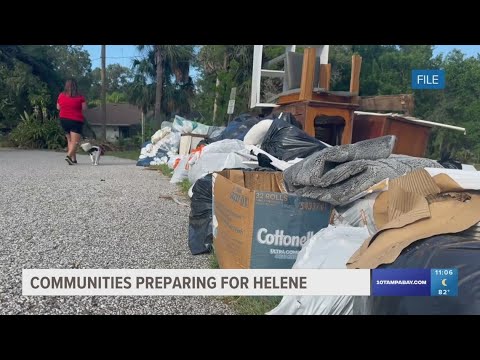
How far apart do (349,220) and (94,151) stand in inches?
223

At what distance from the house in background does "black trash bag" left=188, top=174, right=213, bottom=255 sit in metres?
1.86

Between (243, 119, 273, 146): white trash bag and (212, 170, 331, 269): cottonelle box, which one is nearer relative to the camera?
(212, 170, 331, 269): cottonelle box

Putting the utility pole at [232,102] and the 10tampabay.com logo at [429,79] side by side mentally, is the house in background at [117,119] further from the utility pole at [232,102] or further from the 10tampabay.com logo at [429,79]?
the 10tampabay.com logo at [429,79]

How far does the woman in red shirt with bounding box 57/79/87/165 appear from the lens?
5.36m

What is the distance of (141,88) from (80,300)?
3867mm

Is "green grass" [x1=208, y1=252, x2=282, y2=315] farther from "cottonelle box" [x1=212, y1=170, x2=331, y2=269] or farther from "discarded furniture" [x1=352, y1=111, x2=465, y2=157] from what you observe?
"discarded furniture" [x1=352, y1=111, x2=465, y2=157]

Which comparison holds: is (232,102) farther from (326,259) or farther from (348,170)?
(326,259)

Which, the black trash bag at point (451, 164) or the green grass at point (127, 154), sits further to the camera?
the green grass at point (127, 154)

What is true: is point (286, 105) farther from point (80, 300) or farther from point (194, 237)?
point (80, 300)

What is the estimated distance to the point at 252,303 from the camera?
201 centimetres

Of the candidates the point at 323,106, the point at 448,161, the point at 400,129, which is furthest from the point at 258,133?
the point at 448,161


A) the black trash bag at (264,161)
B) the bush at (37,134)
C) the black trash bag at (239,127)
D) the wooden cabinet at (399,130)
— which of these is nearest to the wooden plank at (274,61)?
the black trash bag at (239,127)

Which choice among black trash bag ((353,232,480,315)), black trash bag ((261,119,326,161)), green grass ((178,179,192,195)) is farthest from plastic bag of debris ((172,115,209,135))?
black trash bag ((353,232,480,315))

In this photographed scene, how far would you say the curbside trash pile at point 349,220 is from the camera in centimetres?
144
